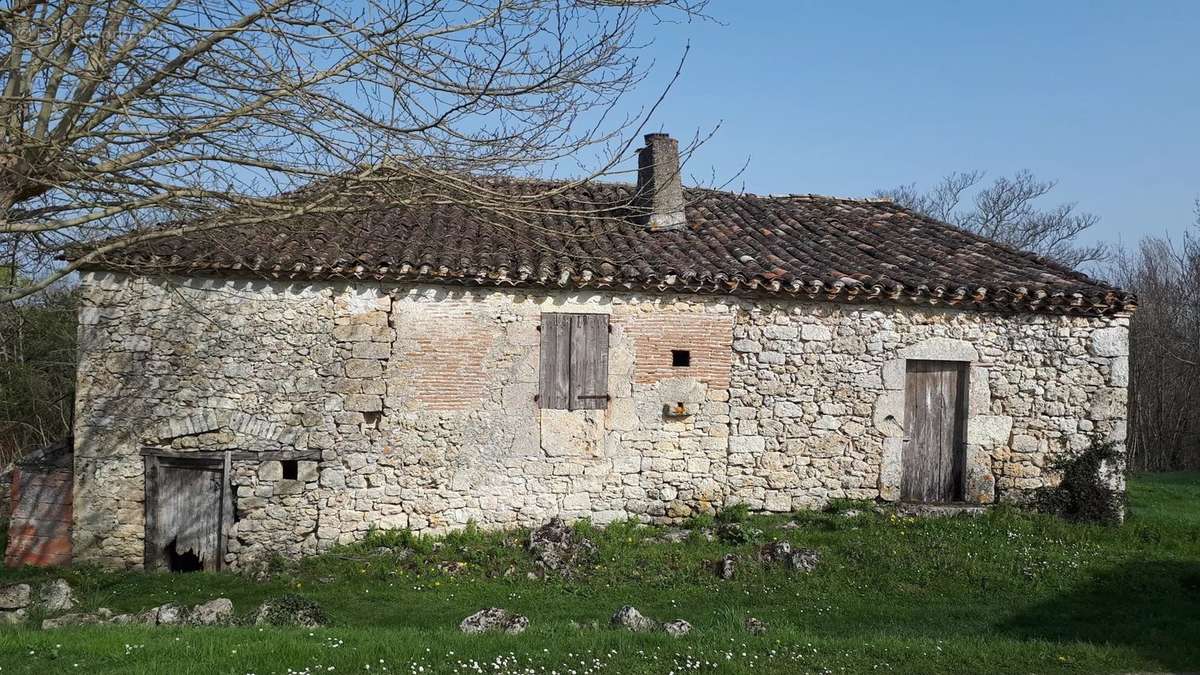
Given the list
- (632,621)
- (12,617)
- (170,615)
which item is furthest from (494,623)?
(12,617)

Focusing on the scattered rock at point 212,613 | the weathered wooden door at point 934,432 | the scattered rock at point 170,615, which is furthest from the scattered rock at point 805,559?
the scattered rock at point 170,615

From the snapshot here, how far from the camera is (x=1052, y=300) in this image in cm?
1069

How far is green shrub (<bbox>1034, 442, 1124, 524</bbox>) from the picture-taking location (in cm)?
1064

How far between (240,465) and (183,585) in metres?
1.35

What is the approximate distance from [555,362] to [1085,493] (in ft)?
20.7

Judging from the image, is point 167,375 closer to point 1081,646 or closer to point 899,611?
point 899,611

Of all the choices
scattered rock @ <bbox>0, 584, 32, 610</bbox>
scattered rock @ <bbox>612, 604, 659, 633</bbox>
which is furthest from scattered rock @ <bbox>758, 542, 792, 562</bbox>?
scattered rock @ <bbox>0, 584, 32, 610</bbox>

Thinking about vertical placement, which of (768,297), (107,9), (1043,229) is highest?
(1043,229)

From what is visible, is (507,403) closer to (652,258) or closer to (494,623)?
(652,258)

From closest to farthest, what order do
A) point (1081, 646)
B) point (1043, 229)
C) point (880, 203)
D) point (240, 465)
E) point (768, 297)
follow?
point (1081, 646), point (240, 465), point (768, 297), point (880, 203), point (1043, 229)

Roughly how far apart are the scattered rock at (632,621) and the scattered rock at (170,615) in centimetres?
328

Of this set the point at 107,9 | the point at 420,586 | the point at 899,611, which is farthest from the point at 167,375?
the point at 899,611

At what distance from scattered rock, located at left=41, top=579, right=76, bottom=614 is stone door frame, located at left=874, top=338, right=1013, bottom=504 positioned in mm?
8297

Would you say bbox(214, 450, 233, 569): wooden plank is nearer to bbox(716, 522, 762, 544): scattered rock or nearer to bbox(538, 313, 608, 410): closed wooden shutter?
bbox(538, 313, 608, 410): closed wooden shutter
